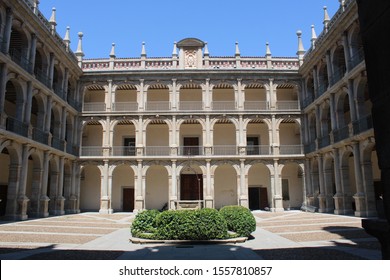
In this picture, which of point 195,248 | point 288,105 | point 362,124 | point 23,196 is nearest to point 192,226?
point 195,248

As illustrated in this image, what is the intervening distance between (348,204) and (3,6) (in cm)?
2248

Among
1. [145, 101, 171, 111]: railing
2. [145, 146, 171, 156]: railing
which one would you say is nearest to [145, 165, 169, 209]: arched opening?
[145, 146, 171, 156]: railing

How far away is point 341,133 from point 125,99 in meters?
17.6

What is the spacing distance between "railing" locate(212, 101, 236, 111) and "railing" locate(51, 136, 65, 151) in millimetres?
12295

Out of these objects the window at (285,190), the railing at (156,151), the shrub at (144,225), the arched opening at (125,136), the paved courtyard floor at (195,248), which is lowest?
the paved courtyard floor at (195,248)

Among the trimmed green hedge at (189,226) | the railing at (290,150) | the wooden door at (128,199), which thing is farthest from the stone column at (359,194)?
the wooden door at (128,199)

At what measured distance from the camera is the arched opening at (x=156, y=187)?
86.4 feet

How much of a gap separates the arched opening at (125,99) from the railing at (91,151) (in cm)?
360

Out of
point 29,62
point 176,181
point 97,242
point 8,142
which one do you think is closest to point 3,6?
point 29,62

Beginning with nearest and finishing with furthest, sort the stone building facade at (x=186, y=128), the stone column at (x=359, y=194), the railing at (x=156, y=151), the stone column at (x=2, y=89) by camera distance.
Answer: the stone column at (x=2, y=89) < the stone column at (x=359, y=194) < the stone building facade at (x=186, y=128) < the railing at (x=156, y=151)

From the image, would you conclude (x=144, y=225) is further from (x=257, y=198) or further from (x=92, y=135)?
(x=92, y=135)

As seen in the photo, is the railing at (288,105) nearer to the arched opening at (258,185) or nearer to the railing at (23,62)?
the arched opening at (258,185)

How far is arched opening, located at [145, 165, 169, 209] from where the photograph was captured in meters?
26.3

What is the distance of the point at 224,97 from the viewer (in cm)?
2742
